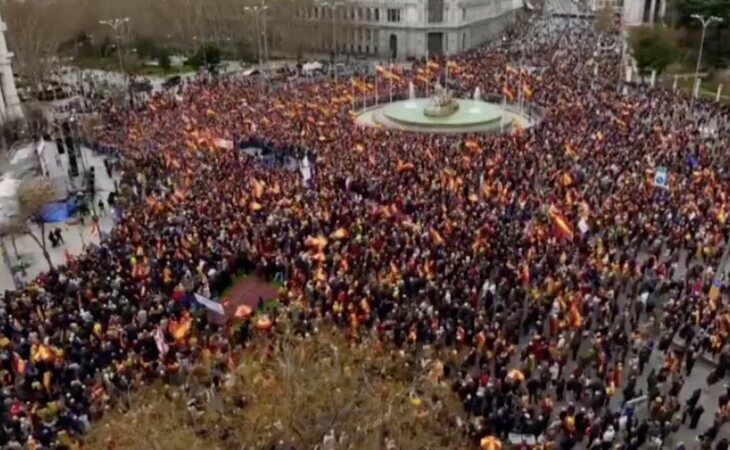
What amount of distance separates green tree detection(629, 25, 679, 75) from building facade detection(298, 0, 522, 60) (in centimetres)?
2890

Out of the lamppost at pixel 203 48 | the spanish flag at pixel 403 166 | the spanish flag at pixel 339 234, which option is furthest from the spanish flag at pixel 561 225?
the lamppost at pixel 203 48

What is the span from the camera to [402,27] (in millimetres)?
83875

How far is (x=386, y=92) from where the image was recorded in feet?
172

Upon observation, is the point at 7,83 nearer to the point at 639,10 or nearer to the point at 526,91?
the point at 526,91

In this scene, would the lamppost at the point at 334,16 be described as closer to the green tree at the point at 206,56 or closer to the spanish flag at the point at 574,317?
the green tree at the point at 206,56

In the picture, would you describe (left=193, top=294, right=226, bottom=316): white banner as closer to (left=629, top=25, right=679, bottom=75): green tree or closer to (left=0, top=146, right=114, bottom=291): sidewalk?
(left=0, top=146, right=114, bottom=291): sidewalk

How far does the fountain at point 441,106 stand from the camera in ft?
146

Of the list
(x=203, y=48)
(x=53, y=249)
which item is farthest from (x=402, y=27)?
(x=53, y=249)

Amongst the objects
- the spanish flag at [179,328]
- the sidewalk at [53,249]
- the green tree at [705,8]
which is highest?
the green tree at [705,8]

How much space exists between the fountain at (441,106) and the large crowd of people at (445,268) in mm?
6612

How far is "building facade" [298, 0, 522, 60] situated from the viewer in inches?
3295

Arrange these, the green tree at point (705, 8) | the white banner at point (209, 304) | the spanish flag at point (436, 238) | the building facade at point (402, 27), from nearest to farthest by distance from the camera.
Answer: the white banner at point (209, 304) < the spanish flag at point (436, 238) < the green tree at point (705, 8) < the building facade at point (402, 27)

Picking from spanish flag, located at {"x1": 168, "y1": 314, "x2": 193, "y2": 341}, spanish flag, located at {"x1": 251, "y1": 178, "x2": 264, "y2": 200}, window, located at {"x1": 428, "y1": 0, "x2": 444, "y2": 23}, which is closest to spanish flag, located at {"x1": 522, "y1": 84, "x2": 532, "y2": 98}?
spanish flag, located at {"x1": 251, "y1": 178, "x2": 264, "y2": 200}

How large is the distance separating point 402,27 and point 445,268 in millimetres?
66167
